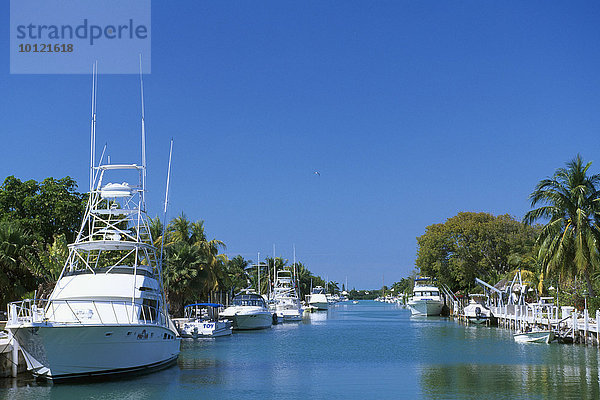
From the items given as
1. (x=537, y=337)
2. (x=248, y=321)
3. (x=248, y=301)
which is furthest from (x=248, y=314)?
(x=537, y=337)

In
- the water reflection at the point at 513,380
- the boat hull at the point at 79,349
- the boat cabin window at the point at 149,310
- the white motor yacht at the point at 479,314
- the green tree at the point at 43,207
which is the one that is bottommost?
the white motor yacht at the point at 479,314

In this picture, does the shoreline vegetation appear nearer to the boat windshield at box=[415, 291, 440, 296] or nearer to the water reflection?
the boat windshield at box=[415, 291, 440, 296]

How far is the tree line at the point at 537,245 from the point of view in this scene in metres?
42.9

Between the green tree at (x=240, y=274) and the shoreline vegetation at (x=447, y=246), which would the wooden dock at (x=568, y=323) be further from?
the green tree at (x=240, y=274)

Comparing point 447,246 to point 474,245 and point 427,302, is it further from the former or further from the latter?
point 427,302

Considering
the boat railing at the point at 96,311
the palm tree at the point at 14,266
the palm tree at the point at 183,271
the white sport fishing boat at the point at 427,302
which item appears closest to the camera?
the boat railing at the point at 96,311

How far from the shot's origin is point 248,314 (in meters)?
65.9

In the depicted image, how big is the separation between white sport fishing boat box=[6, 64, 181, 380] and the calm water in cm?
88

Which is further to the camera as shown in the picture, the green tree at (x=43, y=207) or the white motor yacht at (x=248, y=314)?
the white motor yacht at (x=248, y=314)

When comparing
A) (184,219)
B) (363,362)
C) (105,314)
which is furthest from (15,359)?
(184,219)

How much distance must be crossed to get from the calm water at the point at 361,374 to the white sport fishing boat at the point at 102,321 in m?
0.88

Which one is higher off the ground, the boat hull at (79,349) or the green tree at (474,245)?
the green tree at (474,245)

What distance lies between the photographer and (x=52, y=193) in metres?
56.7

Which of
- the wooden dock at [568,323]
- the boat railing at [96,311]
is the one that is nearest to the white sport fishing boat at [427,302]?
the wooden dock at [568,323]
